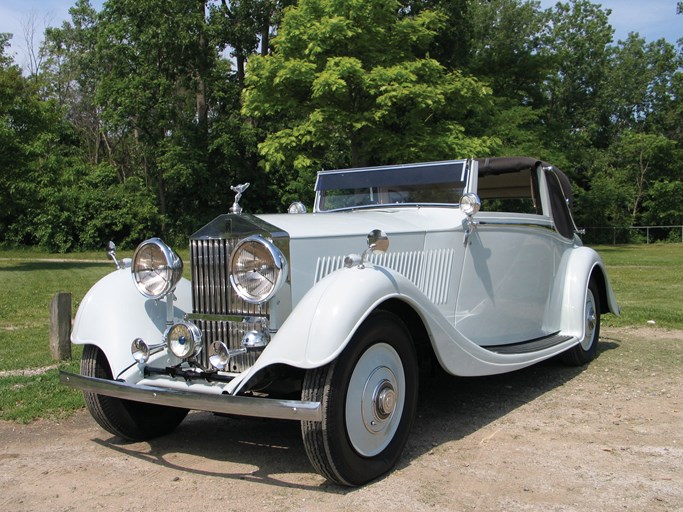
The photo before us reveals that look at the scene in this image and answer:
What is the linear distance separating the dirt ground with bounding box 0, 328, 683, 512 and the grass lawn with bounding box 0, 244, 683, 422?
1.61 ft

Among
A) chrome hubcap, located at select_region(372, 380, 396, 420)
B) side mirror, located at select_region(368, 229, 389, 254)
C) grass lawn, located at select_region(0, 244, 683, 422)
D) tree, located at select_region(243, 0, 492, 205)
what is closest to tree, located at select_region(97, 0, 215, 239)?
grass lawn, located at select_region(0, 244, 683, 422)

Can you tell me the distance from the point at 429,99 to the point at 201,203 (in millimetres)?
16868

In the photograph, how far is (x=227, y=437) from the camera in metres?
4.50

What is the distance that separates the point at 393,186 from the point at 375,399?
236cm

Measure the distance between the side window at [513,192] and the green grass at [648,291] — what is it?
3563 millimetres

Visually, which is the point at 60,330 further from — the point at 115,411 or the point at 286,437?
the point at 286,437

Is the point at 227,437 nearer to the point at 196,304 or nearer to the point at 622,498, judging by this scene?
the point at 196,304

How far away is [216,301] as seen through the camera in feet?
13.0

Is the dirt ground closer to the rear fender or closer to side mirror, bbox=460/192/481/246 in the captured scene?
the rear fender

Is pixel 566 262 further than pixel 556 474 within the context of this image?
Yes

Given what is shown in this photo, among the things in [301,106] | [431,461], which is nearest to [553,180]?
[431,461]

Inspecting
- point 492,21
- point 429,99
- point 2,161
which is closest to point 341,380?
point 429,99

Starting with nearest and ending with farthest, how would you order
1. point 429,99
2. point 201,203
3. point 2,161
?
point 429,99 < point 2,161 < point 201,203

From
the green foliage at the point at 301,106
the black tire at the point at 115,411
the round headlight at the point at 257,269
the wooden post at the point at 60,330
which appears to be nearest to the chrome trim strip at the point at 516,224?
the round headlight at the point at 257,269
